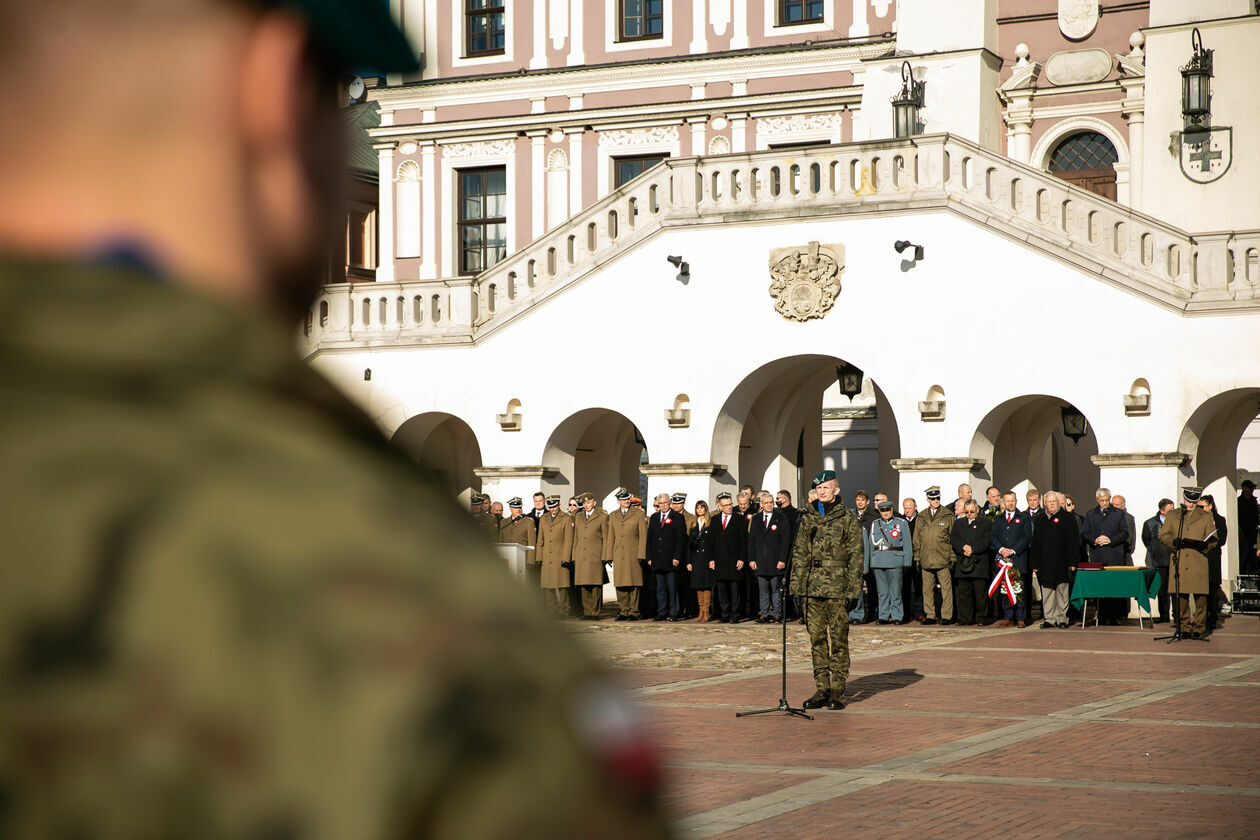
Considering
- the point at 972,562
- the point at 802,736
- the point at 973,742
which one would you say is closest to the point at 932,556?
the point at 972,562

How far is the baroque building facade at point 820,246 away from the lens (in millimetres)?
24422

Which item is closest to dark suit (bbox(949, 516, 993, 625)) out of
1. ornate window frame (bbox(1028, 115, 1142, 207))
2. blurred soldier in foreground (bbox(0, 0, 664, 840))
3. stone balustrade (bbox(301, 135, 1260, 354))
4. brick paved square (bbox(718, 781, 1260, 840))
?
stone balustrade (bbox(301, 135, 1260, 354))

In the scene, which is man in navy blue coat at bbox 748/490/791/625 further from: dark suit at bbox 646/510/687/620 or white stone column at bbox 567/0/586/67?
white stone column at bbox 567/0/586/67

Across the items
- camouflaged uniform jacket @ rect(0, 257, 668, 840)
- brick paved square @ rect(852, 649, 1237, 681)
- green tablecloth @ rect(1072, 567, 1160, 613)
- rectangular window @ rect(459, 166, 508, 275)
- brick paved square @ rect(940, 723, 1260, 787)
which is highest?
rectangular window @ rect(459, 166, 508, 275)

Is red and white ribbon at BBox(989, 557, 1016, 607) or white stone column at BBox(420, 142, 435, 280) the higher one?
white stone column at BBox(420, 142, 435, 280)

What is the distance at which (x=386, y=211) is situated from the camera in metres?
37.3

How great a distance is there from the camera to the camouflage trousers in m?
13.5

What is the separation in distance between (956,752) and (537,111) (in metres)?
27.4

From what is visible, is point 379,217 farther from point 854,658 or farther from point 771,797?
point 771,797

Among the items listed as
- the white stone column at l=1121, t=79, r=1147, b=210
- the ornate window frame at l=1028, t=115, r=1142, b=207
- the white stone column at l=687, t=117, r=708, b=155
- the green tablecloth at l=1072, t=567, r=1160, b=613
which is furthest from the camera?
the white stone column at l=687, t=117, r=708, b=155

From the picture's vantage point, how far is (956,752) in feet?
35.3

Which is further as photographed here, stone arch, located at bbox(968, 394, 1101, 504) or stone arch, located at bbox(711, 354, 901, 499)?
stone arch, located at bbox(711, 354, 901, 499)

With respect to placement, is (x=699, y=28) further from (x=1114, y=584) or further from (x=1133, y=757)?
(x=1133, y=757)

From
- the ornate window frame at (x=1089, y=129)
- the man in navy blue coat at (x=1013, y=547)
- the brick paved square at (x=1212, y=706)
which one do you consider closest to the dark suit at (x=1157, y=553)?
the man in navy blue coat at (x=1013, y=547)
